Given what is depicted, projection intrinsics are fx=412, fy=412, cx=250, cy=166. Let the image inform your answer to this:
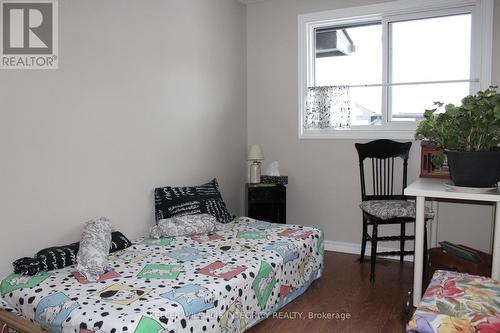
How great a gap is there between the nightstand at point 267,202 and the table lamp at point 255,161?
0.13 meters

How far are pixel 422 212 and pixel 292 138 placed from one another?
202 centimetres

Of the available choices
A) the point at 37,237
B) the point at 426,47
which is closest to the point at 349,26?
the point at 426,47

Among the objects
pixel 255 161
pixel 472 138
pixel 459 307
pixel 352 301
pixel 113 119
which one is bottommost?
pixel 352 301

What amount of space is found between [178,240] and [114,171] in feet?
2.10

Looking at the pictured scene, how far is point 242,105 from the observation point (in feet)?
14.2

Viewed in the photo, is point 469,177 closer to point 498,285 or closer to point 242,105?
point 498,285

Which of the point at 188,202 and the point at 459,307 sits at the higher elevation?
the point at 188,202

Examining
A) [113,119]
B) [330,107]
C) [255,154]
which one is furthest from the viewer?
[255,154]

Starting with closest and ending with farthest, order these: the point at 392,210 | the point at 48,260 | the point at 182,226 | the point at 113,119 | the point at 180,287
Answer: the point at 180,287 < the point at 48,260 < the point at 113,119 < the point at 182,226 < the point at 392,210

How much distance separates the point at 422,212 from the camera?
2.30 m

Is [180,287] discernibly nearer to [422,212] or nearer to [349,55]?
[422,212]

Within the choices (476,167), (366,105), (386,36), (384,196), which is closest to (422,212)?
(476,167)

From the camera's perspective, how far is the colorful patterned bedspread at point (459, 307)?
140 centimetres

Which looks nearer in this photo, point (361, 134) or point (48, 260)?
point (48, 260)
